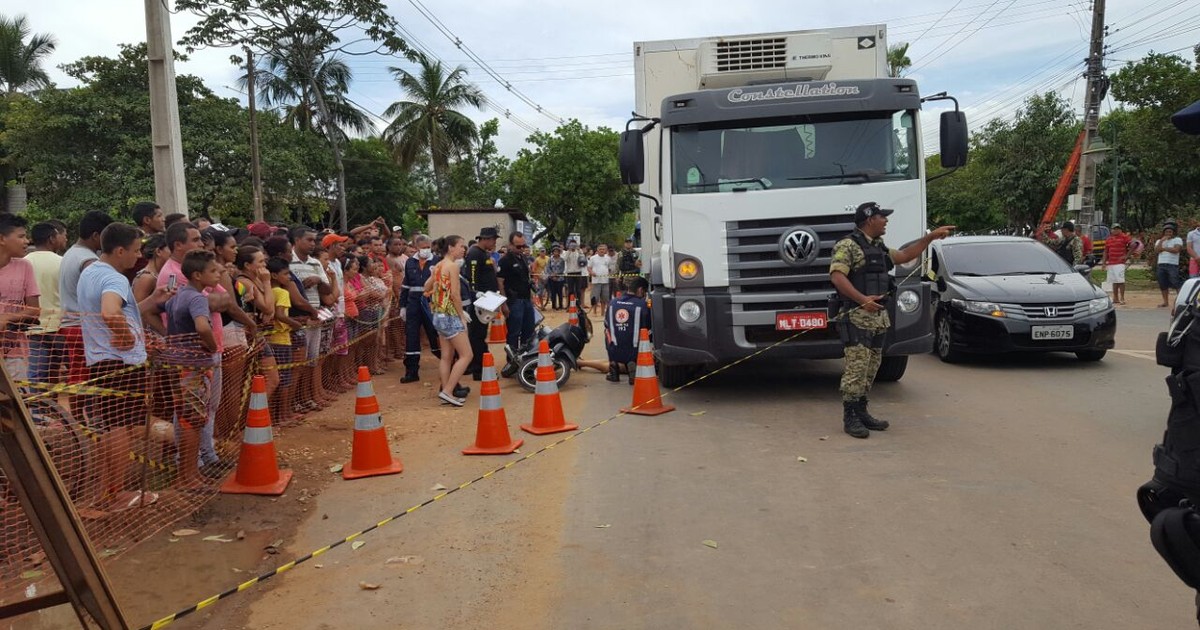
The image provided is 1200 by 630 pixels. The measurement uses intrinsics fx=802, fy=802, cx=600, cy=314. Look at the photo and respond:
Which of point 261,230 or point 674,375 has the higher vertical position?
point 261,230

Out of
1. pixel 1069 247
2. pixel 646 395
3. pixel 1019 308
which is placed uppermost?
pixel 1069 247

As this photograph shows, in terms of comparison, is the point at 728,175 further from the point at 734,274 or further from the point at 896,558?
the point at 896,558

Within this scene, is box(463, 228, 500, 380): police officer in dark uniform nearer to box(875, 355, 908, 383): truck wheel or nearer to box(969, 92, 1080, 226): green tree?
box(875, 355, 908, 383): truck wheel

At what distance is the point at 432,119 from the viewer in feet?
130

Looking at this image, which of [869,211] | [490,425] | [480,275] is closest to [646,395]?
[490,425]

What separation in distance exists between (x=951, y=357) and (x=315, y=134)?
30.1 meters

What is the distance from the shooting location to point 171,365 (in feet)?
16.4

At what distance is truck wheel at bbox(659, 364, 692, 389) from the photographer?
334 inches

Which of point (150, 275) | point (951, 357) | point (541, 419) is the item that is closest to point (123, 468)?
point (150, 275)

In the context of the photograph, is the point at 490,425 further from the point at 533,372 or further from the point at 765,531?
the point at 533,372

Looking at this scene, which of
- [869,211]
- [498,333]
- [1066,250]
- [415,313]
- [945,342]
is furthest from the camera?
[498,333]

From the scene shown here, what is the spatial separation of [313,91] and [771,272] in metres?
27.7

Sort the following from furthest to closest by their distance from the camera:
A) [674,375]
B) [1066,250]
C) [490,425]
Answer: [1066,250]
[674,375]
[490,425]

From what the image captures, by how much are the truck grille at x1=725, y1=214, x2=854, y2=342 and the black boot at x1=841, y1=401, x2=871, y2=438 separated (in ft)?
3.88
